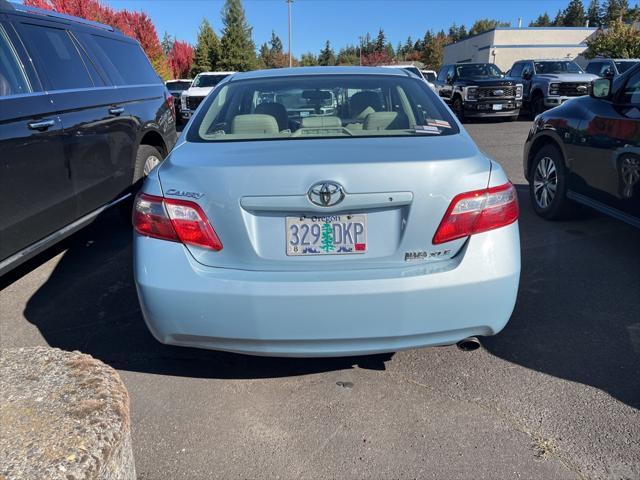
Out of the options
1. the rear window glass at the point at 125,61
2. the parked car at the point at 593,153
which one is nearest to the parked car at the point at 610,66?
the parked car at the point at 593,153

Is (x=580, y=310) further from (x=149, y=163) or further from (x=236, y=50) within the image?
(x=236, y=50)

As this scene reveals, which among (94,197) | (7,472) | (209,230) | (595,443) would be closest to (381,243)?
(209,230)

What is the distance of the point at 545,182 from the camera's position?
5527 mm

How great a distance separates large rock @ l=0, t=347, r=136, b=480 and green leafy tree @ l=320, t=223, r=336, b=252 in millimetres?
966

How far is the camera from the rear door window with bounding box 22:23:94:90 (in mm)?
3803

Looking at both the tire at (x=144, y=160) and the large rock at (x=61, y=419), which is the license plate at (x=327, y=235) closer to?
the large rock at (x=61, y=419)

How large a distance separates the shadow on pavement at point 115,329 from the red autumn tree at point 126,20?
2645 centimetres

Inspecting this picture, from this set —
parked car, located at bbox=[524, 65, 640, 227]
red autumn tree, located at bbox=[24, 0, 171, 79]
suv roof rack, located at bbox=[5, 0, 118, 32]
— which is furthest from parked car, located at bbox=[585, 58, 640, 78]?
red autumn tree, located at bbox=[24, 0, 171, 79]

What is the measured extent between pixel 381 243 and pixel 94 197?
2901 mm

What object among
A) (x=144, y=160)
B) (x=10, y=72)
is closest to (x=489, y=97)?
(x=144, y=160)

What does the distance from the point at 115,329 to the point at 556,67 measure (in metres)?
17.1

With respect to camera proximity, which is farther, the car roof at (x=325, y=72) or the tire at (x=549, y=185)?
the tire at (x=549, y=185)

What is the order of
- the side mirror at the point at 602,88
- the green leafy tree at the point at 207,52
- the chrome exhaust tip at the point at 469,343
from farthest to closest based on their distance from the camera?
the green leafy tree at the point at 207,52, the side mirror at the point at 602,88, the chrome exhaust tip at the point at 469,343

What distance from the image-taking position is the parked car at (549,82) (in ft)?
49.2
